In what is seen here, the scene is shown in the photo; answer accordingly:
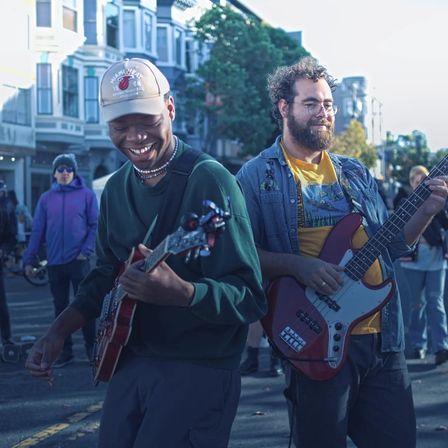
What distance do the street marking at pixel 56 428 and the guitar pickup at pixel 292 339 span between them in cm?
290

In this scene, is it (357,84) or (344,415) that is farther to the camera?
(357,84)

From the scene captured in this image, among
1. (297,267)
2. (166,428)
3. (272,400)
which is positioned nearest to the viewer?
(166,428)

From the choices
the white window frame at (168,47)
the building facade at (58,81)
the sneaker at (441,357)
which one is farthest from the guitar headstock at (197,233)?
the white window frame at (168,47)

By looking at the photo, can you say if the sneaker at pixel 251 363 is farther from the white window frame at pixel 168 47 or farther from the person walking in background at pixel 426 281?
the white window frame at pixel 168 47

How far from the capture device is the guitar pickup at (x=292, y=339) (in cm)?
371

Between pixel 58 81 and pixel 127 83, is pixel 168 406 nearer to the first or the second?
pixel 127 83

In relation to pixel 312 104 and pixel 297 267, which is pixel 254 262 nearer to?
pixel 297 267

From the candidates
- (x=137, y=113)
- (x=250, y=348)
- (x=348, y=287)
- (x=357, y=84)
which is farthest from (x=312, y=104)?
(x=357, y=84)

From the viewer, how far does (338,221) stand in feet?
12.5

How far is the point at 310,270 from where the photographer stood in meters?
3.68

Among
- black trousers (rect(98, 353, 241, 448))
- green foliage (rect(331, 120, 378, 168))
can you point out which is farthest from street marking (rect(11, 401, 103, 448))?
green foliage (rect(331, 120, 378, 168))

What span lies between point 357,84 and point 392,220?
12880 centimetres

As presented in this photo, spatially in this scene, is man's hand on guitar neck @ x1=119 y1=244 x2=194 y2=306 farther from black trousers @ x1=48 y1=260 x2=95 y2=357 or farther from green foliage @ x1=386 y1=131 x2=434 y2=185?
green foliage @ x1=386 y1=131 x2=434 y2=185

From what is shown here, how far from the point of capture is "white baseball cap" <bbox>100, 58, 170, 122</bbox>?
3029mm
